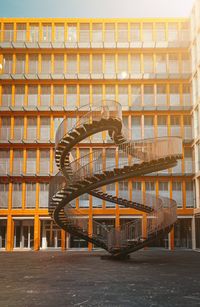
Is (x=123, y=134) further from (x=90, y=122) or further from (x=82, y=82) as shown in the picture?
(x=82, y=82)

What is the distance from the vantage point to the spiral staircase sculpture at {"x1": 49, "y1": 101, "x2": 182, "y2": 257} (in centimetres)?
2095

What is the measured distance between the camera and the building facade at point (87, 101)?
129ft

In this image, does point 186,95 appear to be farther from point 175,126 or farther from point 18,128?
point 18,128

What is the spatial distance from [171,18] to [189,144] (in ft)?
40.0

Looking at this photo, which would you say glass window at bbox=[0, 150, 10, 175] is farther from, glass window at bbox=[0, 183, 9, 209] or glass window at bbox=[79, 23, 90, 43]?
glass window at bbox=[79, 23, 90, 43]

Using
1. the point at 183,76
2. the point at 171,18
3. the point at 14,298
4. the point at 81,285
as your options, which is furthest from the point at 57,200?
the point at 171,18

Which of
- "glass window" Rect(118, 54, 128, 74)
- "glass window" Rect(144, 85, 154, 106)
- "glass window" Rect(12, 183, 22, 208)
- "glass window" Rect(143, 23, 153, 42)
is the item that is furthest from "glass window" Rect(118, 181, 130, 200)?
"glass window" Rect(143, 23, 153, 42)

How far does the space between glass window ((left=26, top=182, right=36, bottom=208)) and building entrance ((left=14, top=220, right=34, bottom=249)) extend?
164 centimetres

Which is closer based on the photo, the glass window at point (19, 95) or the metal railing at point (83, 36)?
the glass window at point (19, 95)

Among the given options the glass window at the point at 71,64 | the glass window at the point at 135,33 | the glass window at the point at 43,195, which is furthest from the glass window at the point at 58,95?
the glass window at the point at 135,33

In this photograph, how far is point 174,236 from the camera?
39531 millimetres

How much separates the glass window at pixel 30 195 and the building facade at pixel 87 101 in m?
0.09

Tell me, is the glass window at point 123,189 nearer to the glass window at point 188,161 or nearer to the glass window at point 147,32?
the glass window at point 188,161

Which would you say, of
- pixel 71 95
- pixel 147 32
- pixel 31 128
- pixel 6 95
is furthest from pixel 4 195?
pixel 147 32
